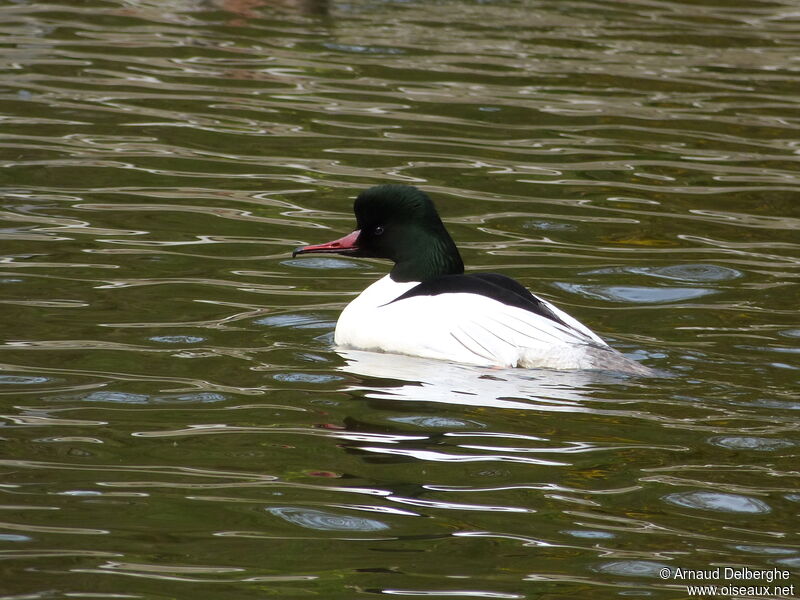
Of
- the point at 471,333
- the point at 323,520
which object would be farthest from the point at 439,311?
the point at 323,520

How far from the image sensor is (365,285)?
849 cm

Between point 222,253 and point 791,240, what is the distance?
376cm

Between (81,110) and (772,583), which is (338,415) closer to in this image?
(772,583)

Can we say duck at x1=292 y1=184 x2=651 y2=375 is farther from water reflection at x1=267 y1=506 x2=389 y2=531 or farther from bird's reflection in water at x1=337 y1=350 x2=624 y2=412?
water reflection at x1=267 y1=506 x2=389 y2=531

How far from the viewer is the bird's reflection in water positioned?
245 inches

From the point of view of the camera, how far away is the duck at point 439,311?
6.73m

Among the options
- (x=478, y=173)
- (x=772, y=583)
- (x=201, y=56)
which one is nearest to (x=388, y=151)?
(x=478, y=173)

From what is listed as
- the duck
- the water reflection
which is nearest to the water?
the water reflection

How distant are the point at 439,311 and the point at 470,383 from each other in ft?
1.76

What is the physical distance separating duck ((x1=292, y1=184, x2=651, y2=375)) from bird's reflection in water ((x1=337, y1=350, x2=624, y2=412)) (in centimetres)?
7

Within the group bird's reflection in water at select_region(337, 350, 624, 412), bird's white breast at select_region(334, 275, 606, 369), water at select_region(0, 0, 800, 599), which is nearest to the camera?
water at select_region(0, 0, 800, 599)

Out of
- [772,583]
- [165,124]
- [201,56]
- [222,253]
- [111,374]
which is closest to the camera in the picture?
[772,583]

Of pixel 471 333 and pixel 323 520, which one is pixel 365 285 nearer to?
pixel 471 333

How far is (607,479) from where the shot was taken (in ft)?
17.4
